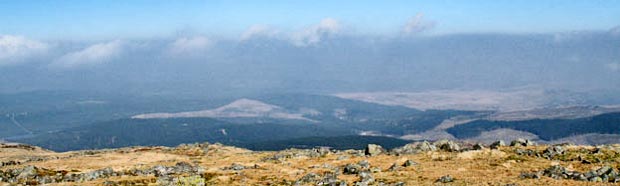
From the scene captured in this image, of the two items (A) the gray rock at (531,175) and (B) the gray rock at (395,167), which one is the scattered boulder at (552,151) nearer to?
(A) the gray rock at (531,175)

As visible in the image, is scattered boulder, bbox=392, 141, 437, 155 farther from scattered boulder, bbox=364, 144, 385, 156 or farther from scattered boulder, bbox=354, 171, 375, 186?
scattered boulder, bbox=354, 171, 375, 186

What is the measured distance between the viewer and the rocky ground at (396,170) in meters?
56.3

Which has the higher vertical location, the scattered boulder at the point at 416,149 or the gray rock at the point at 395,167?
the scattered boulder at the point at 416,149

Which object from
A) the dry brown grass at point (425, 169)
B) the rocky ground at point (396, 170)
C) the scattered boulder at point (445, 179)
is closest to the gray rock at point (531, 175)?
the rocky ground at point (396, 170)

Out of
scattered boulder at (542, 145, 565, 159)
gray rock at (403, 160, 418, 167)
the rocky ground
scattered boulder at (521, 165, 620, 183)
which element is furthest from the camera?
scattered boulder at (542, 145, 565, 159)

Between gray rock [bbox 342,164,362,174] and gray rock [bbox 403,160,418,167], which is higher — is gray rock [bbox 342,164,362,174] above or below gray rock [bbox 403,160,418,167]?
below

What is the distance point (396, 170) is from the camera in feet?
212

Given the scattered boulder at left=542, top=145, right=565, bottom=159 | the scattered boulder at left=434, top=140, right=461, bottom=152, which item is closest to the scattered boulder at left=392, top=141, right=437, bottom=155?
the scattered boulder at left=434, top=140, right=461, bottom=152

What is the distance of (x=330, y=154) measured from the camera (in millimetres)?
86500

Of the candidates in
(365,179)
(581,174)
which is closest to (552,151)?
(581,174)

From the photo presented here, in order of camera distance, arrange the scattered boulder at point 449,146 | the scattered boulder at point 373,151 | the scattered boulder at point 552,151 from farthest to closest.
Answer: the scattered boulder at point 373,151
the scattered boulder at point 449,146
the scattered boulder at point 552,151

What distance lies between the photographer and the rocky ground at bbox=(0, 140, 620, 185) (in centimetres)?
5628

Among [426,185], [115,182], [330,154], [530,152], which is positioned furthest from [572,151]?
[115,182]

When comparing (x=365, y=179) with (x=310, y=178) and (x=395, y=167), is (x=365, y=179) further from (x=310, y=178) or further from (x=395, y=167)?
(x=395, y=167)
